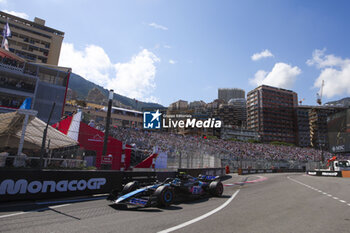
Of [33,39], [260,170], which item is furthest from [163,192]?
[33,39]

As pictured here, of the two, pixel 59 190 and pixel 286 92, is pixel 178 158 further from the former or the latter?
pixel 286 92

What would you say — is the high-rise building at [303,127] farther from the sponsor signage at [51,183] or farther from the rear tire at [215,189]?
the sponsor signage at [51,183]

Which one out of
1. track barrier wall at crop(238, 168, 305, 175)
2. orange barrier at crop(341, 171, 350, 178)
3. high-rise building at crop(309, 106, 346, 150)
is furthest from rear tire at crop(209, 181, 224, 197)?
high-rise building at crop(309, 106, 346, 150)

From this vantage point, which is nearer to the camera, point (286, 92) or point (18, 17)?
point (18, 17)

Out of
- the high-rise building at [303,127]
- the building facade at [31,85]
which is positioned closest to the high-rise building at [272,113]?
the high-rise building at [303,127]

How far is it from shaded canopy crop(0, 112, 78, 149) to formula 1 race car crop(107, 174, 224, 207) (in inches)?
205

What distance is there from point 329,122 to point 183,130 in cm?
7596

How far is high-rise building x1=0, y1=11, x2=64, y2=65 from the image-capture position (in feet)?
194

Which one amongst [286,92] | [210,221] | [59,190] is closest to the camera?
[210,221]

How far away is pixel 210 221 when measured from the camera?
4965mm

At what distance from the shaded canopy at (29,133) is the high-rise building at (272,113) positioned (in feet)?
359

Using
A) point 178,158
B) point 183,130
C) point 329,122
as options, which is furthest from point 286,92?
point 178,158

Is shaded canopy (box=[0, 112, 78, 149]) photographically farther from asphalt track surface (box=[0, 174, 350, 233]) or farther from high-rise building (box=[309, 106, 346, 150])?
high-rise building (box=[309, 106, 346, 150])

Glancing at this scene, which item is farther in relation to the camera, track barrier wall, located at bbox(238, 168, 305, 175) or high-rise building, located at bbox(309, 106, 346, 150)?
high-rise building, located at bbox(309, 106, 346, 150)
